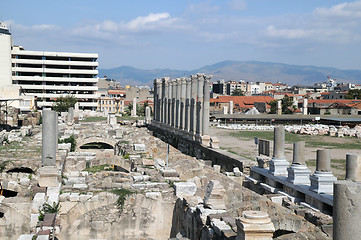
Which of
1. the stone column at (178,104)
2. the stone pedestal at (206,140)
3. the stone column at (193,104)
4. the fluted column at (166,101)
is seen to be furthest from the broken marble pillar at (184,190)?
the fluted column at (166,101)

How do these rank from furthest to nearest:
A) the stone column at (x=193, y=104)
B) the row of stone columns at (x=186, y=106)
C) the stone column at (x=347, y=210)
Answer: the stone column at (x=193, y=104)
the row of stone columns at (x=186, y=106)
the stone column at (x=347, y=210)

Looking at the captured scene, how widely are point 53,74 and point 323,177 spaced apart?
83.8m

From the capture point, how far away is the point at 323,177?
43.2ft

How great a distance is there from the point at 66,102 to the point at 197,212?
64.7 meters

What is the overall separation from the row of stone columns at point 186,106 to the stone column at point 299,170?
44.1 feet

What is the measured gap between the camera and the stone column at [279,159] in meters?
16.3

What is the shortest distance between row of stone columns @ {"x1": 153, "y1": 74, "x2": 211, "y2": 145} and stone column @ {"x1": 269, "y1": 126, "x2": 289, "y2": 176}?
11.8 metres

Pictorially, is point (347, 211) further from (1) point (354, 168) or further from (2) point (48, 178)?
(2) point (48, 178)

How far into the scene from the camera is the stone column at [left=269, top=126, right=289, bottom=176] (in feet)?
53.6

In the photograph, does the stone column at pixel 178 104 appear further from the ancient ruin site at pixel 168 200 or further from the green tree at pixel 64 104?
the green tree at pixel 64 104

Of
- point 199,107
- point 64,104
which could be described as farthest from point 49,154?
point 64,104

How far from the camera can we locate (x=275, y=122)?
6756cm

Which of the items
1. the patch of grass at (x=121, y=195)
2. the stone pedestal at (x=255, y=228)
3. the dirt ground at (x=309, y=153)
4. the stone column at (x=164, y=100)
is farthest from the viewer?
the stone column at (x=164, y=100)

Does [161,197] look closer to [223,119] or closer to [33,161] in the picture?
[33,161]
